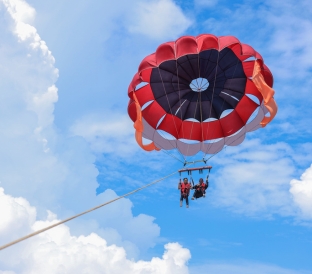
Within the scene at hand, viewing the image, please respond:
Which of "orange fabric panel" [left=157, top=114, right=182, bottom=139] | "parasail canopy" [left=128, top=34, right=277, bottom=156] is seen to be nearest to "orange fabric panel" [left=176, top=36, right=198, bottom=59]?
"parasail canopy" [left=128, top=34, right=277, bottom=156]

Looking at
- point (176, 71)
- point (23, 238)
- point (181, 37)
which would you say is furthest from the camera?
point (176, 71)

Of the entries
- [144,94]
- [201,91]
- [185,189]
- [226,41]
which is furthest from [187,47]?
[185,189]

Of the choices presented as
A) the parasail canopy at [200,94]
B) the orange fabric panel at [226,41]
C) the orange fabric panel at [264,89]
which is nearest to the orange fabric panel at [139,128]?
the parasail canopy at [200,94]

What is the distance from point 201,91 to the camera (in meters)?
20.5

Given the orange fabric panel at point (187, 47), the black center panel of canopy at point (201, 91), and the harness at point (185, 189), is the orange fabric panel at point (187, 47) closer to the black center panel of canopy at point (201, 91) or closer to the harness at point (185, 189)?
the black center panel of canopy at point (201, 91)

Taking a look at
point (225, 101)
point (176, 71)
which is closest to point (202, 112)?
point (225, 101)

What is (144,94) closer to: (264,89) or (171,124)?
(171,124)

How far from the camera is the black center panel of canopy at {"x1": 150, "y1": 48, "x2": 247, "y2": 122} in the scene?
19109 millimetres

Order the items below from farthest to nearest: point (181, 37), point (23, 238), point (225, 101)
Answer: point (225, 101) → point (181, 37) → point (23, 238)

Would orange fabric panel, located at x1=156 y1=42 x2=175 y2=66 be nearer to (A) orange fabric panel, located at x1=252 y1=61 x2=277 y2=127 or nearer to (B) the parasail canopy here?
(B) the parasail canopy

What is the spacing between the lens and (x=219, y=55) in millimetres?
18938

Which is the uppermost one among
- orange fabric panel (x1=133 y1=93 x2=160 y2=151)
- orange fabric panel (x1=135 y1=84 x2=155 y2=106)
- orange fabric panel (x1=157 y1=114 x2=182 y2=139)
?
orange fabric panel (x1=135 y1=84 x2=155 y2=106)

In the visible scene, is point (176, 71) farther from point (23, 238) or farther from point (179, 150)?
point (23, 238)

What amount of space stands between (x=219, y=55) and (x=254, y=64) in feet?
4.74
